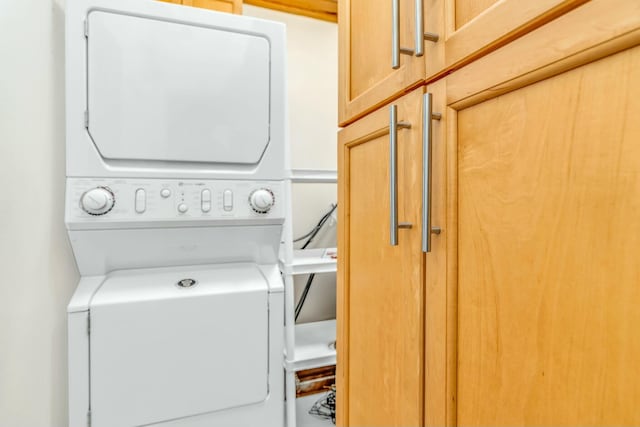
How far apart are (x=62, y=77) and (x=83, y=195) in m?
0.51

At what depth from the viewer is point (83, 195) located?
1145mm

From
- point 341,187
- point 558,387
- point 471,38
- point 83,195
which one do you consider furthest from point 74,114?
point 558,387

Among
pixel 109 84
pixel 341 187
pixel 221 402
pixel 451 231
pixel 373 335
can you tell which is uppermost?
pixel 109 84

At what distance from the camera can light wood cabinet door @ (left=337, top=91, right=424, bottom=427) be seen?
695mm

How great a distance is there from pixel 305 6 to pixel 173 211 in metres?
1.62

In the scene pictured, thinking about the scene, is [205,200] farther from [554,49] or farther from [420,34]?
[554,49]

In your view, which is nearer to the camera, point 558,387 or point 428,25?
point 558,387

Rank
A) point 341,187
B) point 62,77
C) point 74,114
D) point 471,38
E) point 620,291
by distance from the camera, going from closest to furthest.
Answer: point 620,291, point 471,38, point 341,187, point 74,114, point 62,77

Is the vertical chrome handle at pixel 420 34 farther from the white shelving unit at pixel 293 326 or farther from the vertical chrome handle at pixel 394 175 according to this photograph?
the white shelving unit at pixel 293 326

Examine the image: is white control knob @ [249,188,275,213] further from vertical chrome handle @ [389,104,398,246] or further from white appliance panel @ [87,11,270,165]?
vertical chrome handle @ [389,104,398,246]

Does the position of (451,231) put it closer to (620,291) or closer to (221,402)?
(620,291)

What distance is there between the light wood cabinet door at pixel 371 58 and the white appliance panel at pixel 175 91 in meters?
0.46

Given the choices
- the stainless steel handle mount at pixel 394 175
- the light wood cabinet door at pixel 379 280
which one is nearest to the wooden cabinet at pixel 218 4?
the light wood cabinet door at pixel 379 280

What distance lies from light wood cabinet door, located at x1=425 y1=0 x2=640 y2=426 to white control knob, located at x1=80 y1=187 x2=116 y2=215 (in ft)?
3.45
